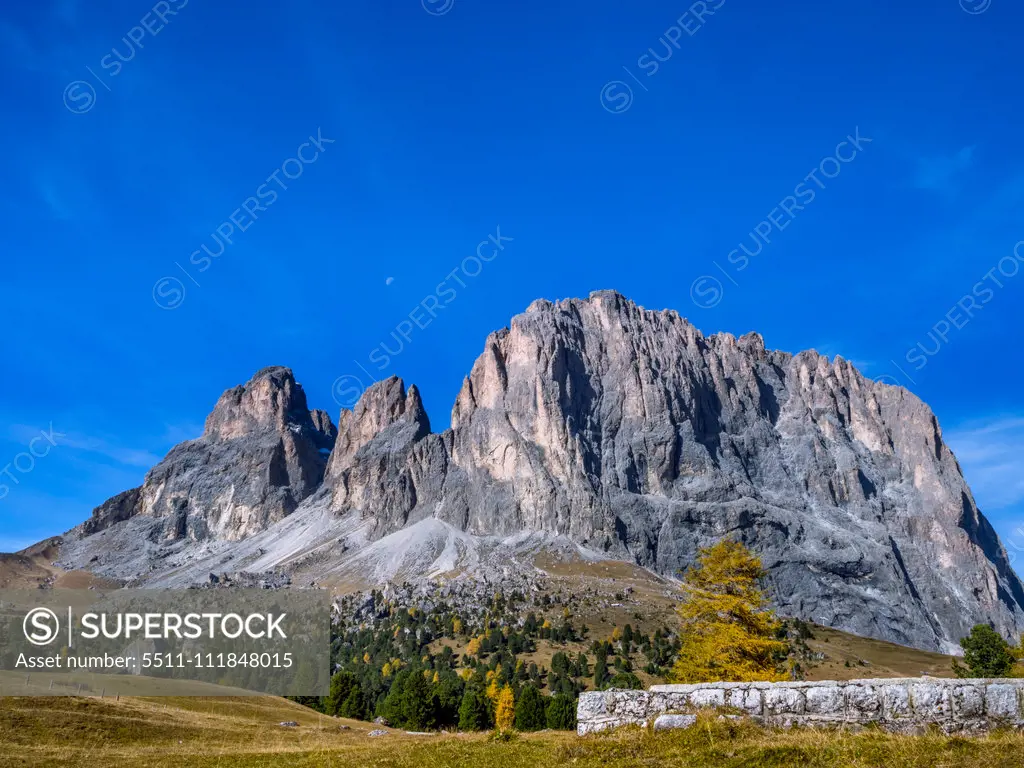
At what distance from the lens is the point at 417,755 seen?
66.0ft

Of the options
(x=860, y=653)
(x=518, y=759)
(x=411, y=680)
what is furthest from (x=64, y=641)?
(x=860, y=653)

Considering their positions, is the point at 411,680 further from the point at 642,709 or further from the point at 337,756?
the point at 642,709

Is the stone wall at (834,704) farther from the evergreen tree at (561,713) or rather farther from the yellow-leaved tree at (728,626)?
the evergreen tree at (561,713)

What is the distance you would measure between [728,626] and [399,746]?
1918 cm

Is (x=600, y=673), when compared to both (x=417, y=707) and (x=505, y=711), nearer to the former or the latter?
(x=505, y=711)

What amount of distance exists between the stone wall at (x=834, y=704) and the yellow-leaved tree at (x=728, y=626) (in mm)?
20202

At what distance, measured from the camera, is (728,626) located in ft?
122

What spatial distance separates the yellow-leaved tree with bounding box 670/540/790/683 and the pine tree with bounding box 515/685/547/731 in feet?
186

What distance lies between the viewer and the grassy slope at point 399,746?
42.6ft

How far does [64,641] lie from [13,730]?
363ft

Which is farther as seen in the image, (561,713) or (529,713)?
(529,713)

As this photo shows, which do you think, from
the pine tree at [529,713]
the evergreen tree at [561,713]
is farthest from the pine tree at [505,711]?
the evergreen tree at [561,713]

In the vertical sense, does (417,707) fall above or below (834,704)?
below

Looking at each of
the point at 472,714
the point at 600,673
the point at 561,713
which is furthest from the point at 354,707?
the point at 600,673
